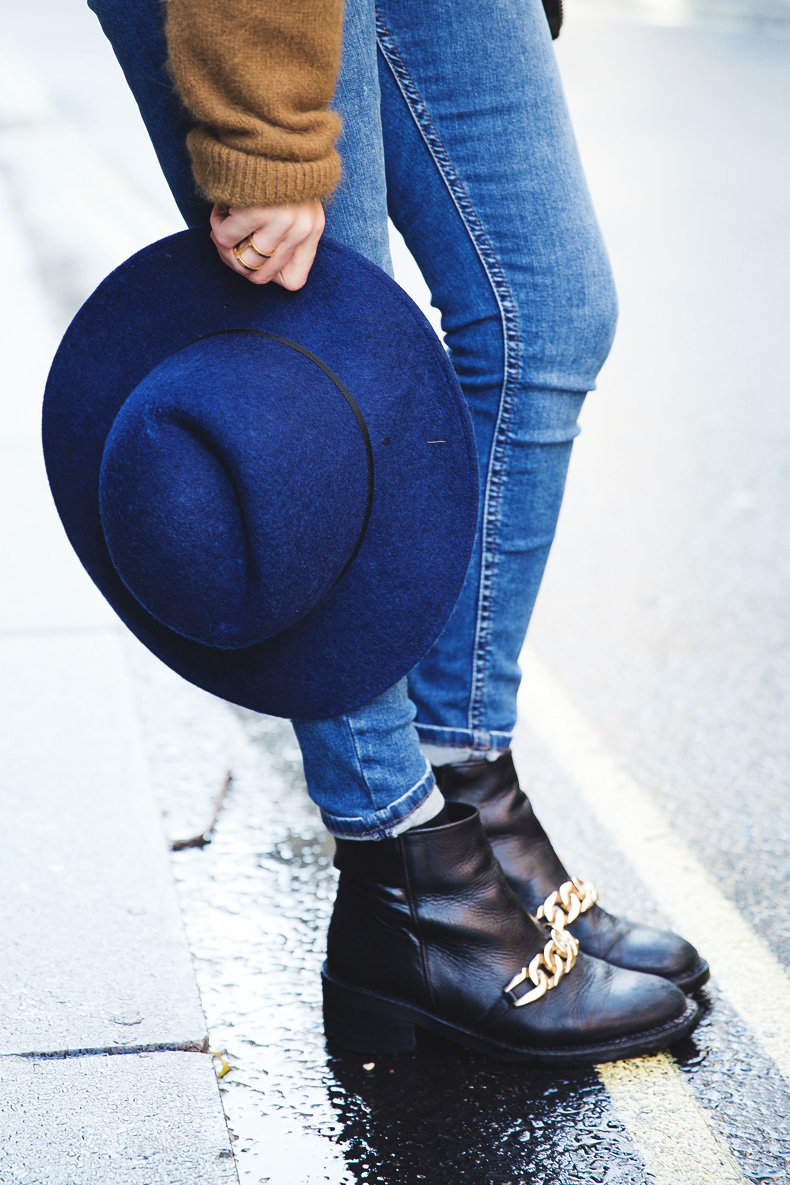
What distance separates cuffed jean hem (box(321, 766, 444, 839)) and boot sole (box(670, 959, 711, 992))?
436 millimetres

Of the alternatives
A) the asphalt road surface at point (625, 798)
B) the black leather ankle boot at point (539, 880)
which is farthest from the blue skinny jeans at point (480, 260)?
the asphalt road surface at point (625, 798)

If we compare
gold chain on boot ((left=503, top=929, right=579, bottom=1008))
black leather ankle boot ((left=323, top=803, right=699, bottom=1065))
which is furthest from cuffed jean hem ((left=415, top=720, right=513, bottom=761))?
gold chain on boot ((left=503, top=929, right=579, bottom=1008))

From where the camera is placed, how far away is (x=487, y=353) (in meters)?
1.54

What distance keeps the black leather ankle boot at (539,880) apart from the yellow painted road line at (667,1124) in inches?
5.1

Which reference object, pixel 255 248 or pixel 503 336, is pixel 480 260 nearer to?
pixel 503 336

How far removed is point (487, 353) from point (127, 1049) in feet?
3.11

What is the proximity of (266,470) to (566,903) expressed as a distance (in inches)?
30.8

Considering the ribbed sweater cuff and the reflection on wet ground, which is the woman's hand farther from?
the reflection on wet ground

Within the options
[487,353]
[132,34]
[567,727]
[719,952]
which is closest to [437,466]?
[487,353]

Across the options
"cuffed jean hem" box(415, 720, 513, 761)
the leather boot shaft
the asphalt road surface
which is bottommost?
the asphalt road surface

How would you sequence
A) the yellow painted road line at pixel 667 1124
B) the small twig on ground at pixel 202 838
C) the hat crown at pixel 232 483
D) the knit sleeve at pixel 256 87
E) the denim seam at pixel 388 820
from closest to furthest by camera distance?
the knit sleeve at pixel 256 87
the hat crown at pixel 232 483
the yellow painted road line at pixel 667 1124
the denim seam at pixel 388 820
the small twig on ground at pixel 202 838

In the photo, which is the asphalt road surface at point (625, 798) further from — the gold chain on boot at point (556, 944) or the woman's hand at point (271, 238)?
the woman's hand at point (271, 238)

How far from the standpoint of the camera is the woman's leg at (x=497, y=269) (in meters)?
1.44

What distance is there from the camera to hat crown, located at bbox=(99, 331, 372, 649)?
118 centimetres
